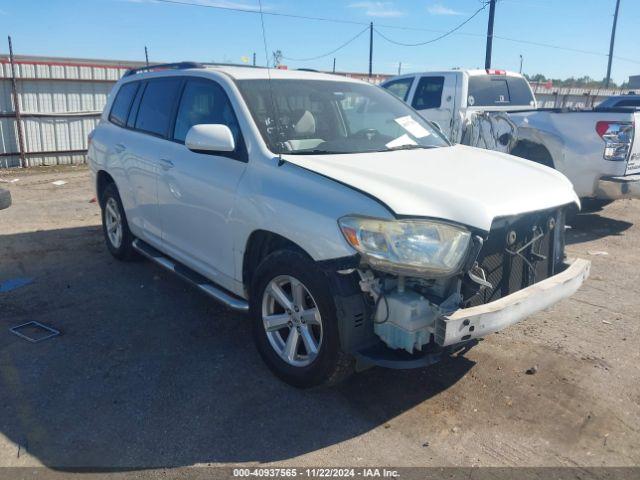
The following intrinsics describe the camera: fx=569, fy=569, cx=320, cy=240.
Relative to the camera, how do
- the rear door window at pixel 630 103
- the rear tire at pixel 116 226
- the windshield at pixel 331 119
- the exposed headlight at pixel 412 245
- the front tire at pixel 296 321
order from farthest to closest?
1. the rear door window at pixel 630 103
2. the rear tire at pixel 116 226
3. the windshield at pixel 331 119
4. the front tire at pixel 296 321
5. the exposed headlight at pixel 412 245

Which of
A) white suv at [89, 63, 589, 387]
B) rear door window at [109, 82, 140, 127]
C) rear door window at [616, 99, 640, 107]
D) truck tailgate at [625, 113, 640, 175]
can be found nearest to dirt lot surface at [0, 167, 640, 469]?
white suv at [89, 63, 589, 387]

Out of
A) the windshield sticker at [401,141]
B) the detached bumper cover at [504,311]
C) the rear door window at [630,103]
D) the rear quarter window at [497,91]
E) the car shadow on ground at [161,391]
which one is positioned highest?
the rear quarter window at [497,91]

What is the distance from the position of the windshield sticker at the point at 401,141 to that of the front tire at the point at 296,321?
137 centimetres

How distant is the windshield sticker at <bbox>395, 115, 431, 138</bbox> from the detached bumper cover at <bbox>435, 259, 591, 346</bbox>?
1.59 m

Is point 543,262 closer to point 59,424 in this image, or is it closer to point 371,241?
point 371,241

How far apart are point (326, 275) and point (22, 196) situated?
856 centimetres

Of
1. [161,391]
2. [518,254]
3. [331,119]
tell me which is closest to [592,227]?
[518,254]

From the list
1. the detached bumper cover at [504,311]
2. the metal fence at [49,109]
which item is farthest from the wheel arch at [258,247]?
the metal fence at [49,109]

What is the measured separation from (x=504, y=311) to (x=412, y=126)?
2040mm

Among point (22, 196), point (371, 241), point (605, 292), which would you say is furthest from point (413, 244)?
point (22, 196)

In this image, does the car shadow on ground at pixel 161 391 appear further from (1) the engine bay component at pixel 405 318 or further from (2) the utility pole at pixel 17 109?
(2) the utility pole at pixel 17 109

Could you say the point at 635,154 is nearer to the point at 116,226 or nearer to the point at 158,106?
the point at 158,106

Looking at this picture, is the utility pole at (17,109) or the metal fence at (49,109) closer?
the utility pole at (17,109)

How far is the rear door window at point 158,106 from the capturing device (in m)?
4.83
